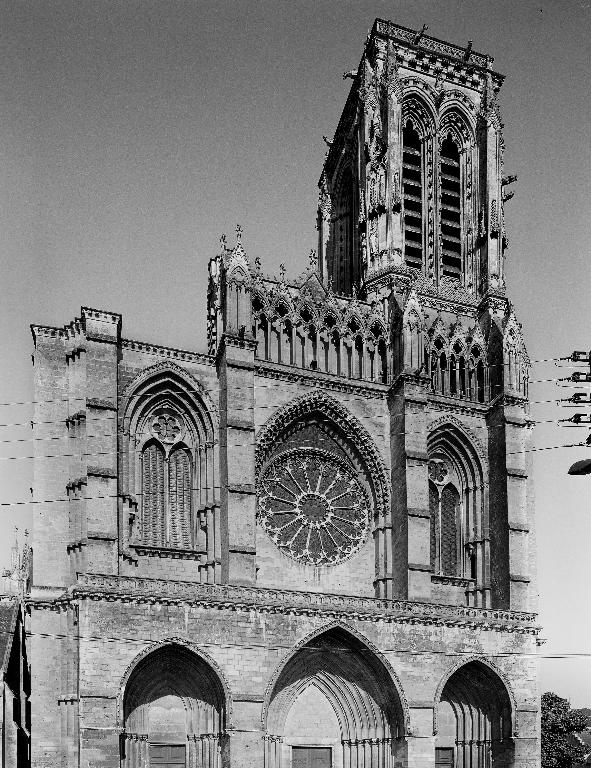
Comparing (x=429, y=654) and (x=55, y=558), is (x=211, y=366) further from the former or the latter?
(x=429, y=654)

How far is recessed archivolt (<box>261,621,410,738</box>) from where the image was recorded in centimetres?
3200

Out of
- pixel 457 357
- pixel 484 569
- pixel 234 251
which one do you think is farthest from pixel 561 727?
pixel 234 251

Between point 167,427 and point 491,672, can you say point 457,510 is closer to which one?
point 491,672

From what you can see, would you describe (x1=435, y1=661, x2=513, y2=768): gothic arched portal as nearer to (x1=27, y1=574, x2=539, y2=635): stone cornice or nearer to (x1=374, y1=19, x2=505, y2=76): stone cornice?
(x1=27, y1=574, x2=539, y2=635): stone cornice

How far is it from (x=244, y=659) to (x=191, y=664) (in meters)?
1.39

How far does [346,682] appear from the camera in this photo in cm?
3312

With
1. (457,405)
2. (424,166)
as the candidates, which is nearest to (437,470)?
(457,405)

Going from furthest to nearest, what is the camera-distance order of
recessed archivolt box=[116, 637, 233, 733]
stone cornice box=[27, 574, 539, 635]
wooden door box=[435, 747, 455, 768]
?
wooden door box=[435, 747, 455, 768] → stone cornice box=[27, 574, 539, 635] → recessed archivolt box=[116, 637, 233, 733]

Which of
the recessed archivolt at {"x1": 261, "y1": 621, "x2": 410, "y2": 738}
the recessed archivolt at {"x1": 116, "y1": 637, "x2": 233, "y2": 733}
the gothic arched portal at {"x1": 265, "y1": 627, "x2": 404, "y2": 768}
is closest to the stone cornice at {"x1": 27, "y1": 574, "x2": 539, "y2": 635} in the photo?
the recessed archivolt at {"x1": 261, "y1": 621, "x2": 410, "y2": 738}

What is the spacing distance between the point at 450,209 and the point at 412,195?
143cm

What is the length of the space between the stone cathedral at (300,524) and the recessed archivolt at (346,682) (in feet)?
0.21

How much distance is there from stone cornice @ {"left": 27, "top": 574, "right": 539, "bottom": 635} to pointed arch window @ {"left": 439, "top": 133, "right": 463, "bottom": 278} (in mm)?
12192

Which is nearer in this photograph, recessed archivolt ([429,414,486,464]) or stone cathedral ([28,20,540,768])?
stone cathedral ([28,20,540,768])

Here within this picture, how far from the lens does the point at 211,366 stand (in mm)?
34312
